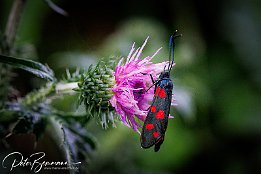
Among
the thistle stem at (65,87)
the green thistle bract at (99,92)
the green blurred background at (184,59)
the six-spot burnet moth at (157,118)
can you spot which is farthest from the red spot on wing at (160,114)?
the green blurred background at (184,59)

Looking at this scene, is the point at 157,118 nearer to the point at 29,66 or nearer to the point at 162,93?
the point at 162,93

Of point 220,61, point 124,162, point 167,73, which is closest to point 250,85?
point 220,61

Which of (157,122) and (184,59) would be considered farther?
(184,59)

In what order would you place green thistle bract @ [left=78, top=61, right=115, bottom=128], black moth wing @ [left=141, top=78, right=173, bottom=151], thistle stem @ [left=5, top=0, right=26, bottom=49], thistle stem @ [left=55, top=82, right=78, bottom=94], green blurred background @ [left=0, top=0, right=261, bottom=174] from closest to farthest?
black moth wing @ [left=141, top=78, right=173, bottom=151]
green thistle bract @ [left=78, top=61, right=115, bottom=128]
thistle stem @ [left=55, top=82, right=78, bottom=94]
thistle stem @ [left=5, top=0, right=26, bottom=49]
green blurred background @ [left=0, top=0, right=261, bottom=174]

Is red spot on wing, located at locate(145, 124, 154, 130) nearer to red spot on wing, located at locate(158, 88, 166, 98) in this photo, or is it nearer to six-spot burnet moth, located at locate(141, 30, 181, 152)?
six-spot burnet moth, located at locate(141, 30, 181, 152)

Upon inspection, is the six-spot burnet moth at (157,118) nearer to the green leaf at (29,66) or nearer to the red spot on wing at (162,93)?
the red spot on wing at (162,93)

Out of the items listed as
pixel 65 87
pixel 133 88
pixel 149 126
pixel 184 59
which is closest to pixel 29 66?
pixel 65 87

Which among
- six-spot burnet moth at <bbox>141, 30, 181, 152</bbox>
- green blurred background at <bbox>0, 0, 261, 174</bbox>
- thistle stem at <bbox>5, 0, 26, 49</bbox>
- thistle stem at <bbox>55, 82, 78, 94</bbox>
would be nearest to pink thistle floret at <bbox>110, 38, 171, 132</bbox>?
six-spot burnet moth at <bbox>141, 30, 181, 152</bbox>
